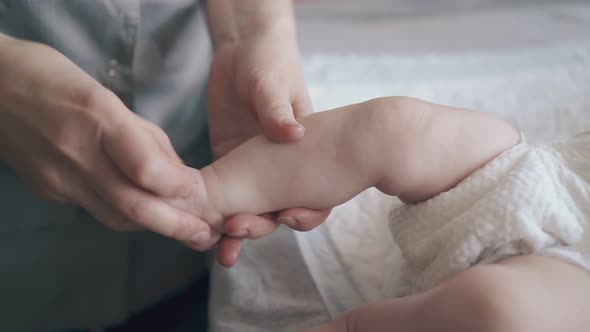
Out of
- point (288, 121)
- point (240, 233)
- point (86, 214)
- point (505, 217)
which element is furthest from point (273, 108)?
point (86, 214)

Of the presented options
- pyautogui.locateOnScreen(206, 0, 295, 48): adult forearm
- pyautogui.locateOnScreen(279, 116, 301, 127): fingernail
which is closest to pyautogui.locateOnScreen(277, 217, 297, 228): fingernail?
pyautogui.locateOnScreen(279, 116, 301, 127): fingernail

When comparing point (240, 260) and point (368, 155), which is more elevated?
point (368, 155)

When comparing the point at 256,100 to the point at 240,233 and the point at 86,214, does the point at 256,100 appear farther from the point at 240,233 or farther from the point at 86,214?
the point at 86,214

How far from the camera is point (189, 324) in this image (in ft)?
3.23

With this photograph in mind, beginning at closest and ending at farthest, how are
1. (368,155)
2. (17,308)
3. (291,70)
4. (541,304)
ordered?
(541,304), (368,155), (291,70), (17,308)

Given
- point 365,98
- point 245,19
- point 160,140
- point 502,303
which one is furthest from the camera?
point 365,98

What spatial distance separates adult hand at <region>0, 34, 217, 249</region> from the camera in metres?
0.45

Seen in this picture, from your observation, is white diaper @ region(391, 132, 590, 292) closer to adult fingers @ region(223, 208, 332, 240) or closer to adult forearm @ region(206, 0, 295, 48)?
adult fingers @ region(223, 208, 332, 240)

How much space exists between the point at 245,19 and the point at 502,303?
0.49 metres

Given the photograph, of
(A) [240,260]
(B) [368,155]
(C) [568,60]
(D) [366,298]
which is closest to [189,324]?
(A) [240,260]

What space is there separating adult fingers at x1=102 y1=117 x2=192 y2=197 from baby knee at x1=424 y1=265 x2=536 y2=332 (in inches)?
9.9

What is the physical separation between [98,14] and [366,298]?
482mm

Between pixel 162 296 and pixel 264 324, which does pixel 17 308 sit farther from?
pixel 264 324

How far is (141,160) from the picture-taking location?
0.44 meters
